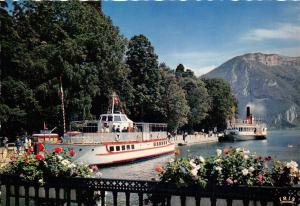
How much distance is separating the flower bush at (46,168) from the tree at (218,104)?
83.6 metres

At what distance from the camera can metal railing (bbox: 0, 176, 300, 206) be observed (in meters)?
7.29

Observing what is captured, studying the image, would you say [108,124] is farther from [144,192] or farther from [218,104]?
[218,104]

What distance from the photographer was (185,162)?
8.07 metres

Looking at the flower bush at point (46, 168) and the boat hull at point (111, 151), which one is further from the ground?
the flower bush at point (46, 168)

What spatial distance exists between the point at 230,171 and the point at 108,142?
97.9ft

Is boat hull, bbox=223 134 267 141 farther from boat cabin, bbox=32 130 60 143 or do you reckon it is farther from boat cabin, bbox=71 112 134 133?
boat cabin, bbox=32 130 60 143

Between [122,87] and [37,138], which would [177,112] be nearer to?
[122,87]

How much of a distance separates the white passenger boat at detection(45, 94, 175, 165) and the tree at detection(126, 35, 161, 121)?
1214 centimetres

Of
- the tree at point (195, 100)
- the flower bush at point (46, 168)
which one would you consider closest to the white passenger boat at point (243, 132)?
the tree at point (195, 100)

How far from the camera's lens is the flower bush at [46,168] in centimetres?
922

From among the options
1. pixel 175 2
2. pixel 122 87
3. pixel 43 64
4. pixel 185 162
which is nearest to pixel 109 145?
pixel 43 64

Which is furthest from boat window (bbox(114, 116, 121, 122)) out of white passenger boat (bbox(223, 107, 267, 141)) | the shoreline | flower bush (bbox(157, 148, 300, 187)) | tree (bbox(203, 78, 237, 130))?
tree (bbox(203, 78, 237, 130))

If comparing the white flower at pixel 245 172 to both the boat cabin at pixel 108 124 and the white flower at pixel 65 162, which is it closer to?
the white flower at pixel 65 162

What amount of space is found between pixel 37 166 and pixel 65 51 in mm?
34000
